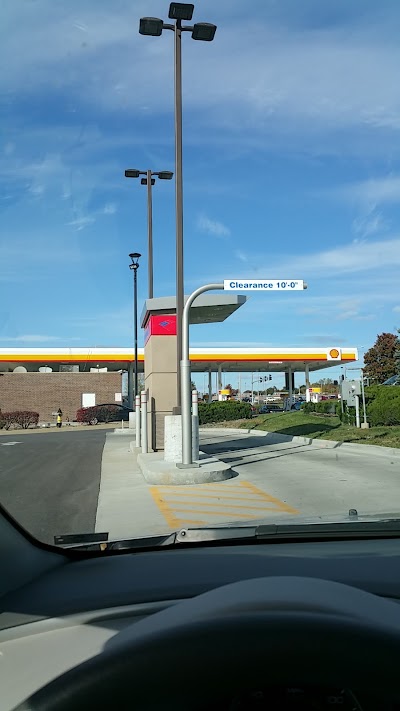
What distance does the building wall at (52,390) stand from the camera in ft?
80.3

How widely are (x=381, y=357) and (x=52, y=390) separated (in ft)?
170

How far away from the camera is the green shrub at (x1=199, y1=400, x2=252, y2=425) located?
43.9 metres

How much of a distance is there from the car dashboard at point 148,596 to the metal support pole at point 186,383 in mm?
9395

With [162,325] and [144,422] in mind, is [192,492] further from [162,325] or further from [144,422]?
[162,325]

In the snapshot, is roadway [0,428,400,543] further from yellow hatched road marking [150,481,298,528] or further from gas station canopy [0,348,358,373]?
gas station canopy [0,348,358,373]

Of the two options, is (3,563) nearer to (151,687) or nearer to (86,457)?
(151,687)

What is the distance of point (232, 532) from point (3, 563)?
1359 millimetres

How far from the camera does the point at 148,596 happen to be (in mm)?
2445

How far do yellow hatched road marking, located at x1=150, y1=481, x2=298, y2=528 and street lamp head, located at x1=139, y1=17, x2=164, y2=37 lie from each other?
8862 millimetres

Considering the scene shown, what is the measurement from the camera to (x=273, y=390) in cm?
16212

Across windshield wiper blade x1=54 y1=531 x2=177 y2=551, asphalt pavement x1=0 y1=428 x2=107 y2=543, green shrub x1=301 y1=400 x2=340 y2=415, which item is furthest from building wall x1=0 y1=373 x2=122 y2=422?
windshield wiper blade x1=54 y1=531 x2=177 y2=551

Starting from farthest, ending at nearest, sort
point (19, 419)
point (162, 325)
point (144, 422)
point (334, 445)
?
point (19, 419), point (334, 445), point (162, 325), point (144, 422)

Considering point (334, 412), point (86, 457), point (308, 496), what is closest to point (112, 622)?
point (308, 496)

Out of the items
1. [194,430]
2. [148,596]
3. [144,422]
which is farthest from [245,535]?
[144,422]
